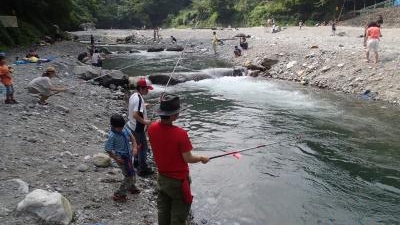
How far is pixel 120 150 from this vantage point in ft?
22.9

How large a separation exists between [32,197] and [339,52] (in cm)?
1991

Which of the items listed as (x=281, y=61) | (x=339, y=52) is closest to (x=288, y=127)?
(x=339, y=52)

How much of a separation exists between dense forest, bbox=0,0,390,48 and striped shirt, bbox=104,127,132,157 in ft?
82.4

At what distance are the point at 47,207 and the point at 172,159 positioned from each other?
225cm

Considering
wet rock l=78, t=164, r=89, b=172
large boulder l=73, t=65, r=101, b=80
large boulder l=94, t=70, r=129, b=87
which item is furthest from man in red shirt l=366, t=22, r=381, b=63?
wet rock l=78, t=164, r=89, b=172

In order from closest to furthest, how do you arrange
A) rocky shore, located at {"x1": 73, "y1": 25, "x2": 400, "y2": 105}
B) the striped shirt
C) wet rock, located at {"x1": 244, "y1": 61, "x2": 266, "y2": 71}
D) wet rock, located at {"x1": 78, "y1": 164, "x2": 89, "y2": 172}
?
the striped shirt → wet rock, located at {"x1": 78, "y1": 164, "x2": 89, "y2": 172} → rocky shore, located at {"x1": 73, "y1": 25, "x2": 400, "y2": 105} → wet rock, located at {"x1": 244, "y1": 61, "x2": 266, "y2": 71}

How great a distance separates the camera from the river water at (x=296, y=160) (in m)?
7.85

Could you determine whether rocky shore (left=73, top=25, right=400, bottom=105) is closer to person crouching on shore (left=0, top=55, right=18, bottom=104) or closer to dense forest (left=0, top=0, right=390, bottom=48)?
person crouching on shore (left=0, top=55, right=18, bottom=104)

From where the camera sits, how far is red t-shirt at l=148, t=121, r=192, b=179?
4.86 m

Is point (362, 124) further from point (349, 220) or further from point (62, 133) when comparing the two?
point (62, 133)

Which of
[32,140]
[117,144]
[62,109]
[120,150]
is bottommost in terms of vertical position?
[32,140]

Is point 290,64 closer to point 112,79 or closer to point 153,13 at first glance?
point 112,79

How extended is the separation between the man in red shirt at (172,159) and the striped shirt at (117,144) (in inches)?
80.2

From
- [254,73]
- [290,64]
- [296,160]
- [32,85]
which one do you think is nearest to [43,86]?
[32,85]
